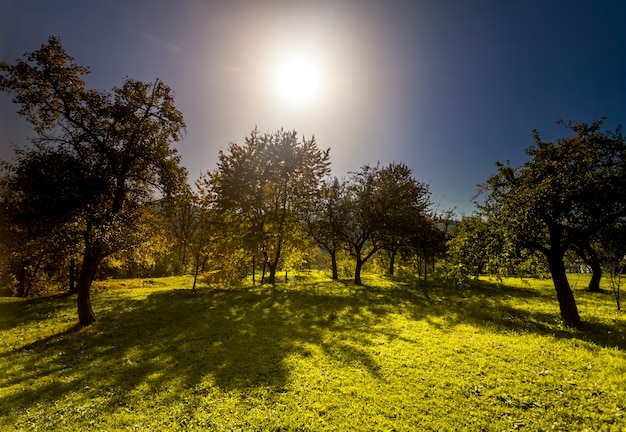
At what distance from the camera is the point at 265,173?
38.5 metres

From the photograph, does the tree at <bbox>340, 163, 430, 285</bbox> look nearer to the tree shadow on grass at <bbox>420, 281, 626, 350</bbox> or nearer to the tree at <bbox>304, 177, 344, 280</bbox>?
the tree at <bbox>304, 177, 344, 280</bbox>

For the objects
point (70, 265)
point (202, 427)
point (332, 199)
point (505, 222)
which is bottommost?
point (202, 427)

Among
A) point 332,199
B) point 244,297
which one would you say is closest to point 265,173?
point 332,199

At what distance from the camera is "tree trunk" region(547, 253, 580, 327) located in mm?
20969

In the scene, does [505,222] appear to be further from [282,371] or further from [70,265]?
[70,265]

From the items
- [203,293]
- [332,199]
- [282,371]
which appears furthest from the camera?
[332,199]

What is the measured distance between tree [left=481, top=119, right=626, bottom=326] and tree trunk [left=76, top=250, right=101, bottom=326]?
30.8m

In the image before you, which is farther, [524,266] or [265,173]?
[265,173]

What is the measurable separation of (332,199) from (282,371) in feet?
106

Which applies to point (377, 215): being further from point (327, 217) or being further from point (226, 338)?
point (226, 338)

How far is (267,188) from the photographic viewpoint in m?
39.3

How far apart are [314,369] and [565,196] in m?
19.4

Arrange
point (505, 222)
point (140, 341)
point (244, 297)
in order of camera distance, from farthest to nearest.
Result: point (244, 297) → point (505, 222) → point (140, 341)

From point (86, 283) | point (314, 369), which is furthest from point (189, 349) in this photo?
point (86, 283)
